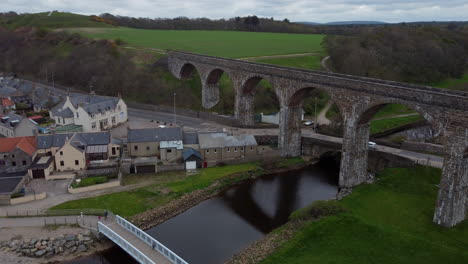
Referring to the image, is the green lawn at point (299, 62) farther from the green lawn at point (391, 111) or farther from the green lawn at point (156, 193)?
the green lawn at point (156, 193)

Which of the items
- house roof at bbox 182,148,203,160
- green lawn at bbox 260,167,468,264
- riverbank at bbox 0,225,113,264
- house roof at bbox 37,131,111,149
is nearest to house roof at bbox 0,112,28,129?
house roof at bbox 37,131,111,149

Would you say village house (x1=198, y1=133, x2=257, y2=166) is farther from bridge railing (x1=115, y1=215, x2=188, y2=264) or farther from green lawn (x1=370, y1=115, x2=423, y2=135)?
green lawn (x1=370, y1=115, x2=423, y2=135)

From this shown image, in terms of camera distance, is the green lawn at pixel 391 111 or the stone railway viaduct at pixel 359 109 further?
the green lawn at pixel 391 111

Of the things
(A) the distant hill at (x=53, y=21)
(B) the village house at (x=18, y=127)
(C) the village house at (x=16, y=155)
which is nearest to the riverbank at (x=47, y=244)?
(C) the village house at (x=16, y=155)

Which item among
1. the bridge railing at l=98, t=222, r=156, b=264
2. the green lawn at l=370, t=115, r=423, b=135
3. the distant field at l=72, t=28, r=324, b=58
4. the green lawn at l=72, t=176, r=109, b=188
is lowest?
the bridge railing at l=98, t=222, r=156, b=264

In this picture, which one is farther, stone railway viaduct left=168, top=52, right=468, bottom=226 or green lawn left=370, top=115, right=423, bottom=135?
green lawn left=370, top=115, right=423, bottom=135
